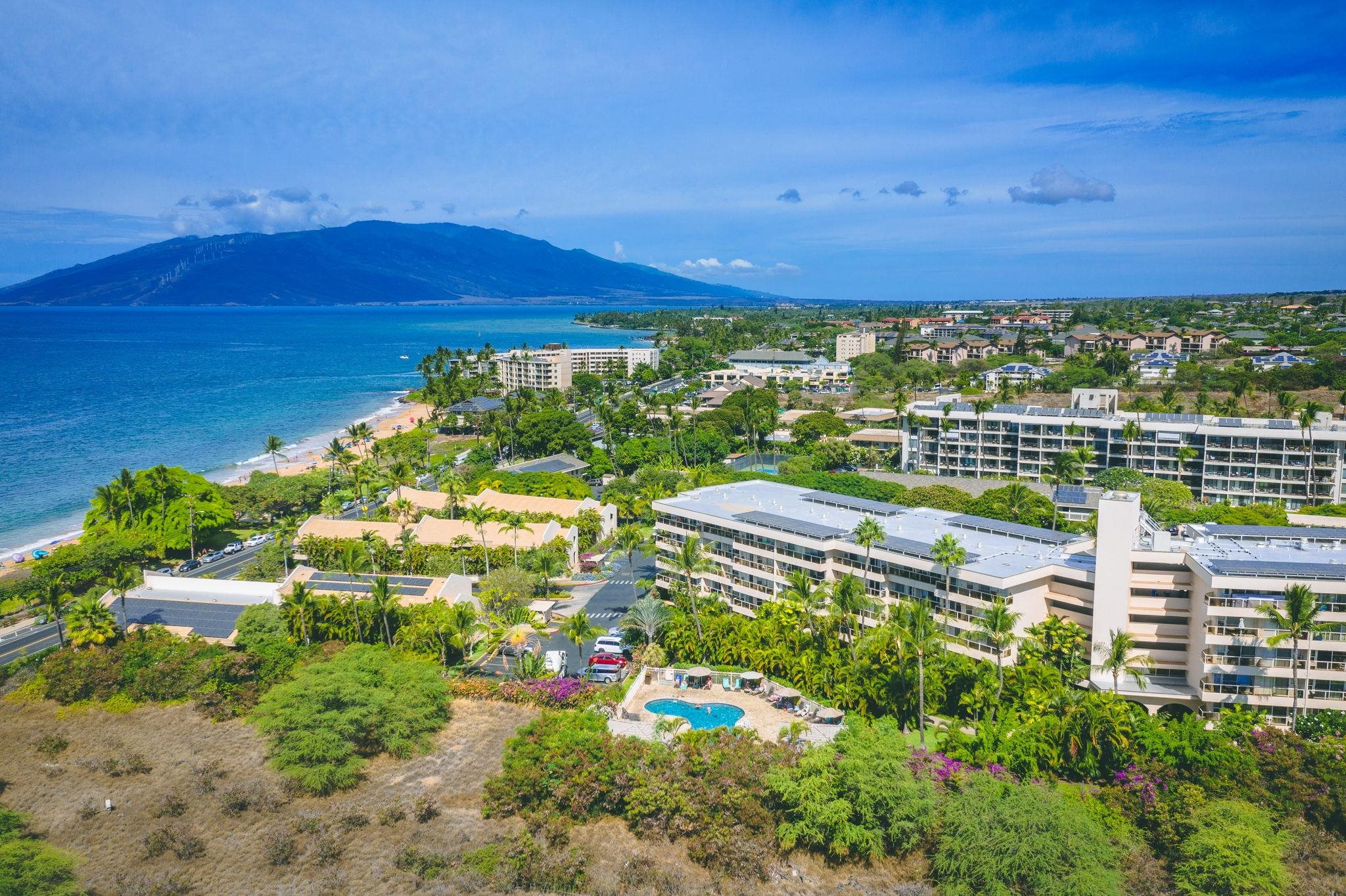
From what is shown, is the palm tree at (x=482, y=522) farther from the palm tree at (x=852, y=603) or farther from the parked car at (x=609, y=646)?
the palm tree at (x=852, y=603)

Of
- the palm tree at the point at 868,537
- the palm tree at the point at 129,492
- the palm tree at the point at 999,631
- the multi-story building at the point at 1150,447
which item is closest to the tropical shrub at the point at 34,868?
the palm tree at the point at 868,537

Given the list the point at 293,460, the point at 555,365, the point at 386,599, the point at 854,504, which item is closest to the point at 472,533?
the point at 386,599

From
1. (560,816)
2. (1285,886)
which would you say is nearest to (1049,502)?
(1285,886)

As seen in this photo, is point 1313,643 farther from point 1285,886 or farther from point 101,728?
point 101,728

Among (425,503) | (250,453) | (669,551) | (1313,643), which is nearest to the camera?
(1313,643)

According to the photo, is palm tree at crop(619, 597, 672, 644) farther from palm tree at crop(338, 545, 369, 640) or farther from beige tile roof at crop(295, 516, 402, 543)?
beige tile roof at crop(295, 516, 402, 543)

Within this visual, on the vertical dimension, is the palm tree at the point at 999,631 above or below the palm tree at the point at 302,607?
above
